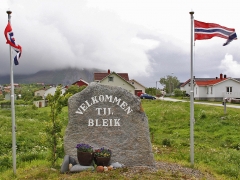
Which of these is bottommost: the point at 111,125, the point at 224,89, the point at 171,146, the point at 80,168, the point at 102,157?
the point at 171,146

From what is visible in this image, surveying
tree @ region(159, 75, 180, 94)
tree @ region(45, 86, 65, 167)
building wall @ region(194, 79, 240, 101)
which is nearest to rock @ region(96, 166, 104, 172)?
tree @ region(45, 86, 65, 167)

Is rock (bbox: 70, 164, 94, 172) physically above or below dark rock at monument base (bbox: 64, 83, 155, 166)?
below

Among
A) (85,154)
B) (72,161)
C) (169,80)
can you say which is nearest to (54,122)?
(72,161)

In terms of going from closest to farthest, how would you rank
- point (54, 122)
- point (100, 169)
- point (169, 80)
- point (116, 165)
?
1. point (100, 169)
2. point (116, 165)
3. point (54, 122)
4. point (169, 80)

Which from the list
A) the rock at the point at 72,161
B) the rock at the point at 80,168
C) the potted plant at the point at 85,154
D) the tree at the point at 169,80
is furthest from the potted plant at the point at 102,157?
the tree at the point at 169,80

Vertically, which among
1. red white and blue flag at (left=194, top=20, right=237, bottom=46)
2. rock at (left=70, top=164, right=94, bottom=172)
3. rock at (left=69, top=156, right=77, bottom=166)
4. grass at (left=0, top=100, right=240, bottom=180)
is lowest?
grass at (left=0, top=100, right=240, bottom=180)

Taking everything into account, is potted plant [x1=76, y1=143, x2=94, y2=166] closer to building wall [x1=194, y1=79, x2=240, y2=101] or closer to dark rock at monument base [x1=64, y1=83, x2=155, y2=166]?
dark rock at monument base [x1=64, y1=83, x2=155, y2=166]

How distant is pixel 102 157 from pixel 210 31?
529 centimetres

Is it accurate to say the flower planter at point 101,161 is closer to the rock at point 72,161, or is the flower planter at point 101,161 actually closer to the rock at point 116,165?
the rock at point 116,165

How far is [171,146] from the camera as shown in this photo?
50.1 feet

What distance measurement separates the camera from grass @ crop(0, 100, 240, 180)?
9192 millimetres

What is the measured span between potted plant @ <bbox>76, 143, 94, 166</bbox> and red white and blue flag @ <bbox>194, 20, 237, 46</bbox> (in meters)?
4.94

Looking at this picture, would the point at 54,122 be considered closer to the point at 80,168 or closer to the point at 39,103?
the point at 80,168

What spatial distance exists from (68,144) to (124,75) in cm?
5546
